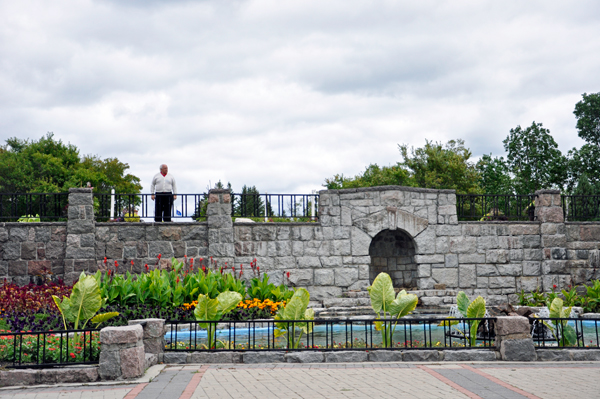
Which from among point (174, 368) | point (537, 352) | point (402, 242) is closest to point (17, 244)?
point (174, 368)

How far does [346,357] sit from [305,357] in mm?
551

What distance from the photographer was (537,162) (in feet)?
108

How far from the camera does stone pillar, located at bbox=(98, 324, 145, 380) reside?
20.3ft

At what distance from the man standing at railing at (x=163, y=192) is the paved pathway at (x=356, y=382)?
772 centimetres

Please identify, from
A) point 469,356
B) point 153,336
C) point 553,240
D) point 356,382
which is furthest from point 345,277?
point 356,382

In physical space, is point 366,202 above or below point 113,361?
above

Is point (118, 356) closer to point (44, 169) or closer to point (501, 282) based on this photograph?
point (501, 282)

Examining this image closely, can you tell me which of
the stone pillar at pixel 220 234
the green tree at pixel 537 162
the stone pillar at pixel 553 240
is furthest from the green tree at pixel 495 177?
the stone pillar at pixel 220 234

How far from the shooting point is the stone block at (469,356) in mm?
7414

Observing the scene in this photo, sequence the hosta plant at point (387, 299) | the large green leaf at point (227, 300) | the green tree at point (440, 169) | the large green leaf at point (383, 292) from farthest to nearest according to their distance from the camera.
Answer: the green tree at point (440, 169) → the large green leaf at point (383, 292) → the hosta plant at point (387, 299) → the large green leaf at point (227, 300)

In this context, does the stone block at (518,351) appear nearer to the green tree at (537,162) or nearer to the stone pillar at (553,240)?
the stone pillar at (553,240)

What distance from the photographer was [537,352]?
24.9 feet

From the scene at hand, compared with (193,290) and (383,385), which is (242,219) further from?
(383,385)

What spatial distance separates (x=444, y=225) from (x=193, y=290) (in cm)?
729
